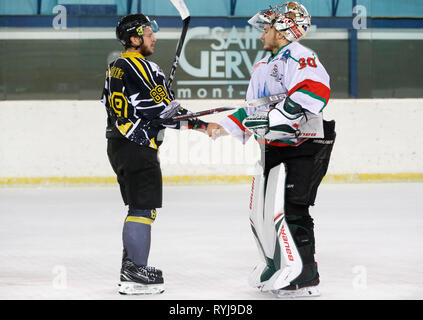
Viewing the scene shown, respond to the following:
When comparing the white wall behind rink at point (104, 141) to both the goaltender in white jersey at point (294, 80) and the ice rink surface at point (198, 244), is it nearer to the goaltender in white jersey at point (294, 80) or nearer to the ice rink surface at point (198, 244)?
the ice rink surface at point (198, 244)

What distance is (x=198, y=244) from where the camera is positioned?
593 centimetres

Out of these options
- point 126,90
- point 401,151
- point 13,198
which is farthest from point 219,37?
point 126,90

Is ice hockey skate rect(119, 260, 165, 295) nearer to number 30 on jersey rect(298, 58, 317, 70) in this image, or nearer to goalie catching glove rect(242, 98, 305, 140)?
goalie catching glove rect(242, 98, 305, 140)

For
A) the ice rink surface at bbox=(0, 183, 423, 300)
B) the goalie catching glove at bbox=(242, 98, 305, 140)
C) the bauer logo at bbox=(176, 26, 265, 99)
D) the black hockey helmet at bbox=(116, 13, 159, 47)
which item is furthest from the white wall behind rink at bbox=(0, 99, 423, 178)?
the goalie catching glove at bbox=(242, 98, 305, 140)

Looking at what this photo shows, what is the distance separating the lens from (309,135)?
A: 4094 mm

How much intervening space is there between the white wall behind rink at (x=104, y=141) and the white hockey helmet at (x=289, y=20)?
5.42m

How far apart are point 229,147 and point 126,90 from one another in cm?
523

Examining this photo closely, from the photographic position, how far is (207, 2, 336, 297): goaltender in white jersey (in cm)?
404

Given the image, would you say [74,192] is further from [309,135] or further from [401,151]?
[309,135]

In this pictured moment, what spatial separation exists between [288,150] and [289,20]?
0.57 metres

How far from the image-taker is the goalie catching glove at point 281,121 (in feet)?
13.2

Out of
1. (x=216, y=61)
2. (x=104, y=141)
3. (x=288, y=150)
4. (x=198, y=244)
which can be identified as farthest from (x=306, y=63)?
(x=216, y=61)

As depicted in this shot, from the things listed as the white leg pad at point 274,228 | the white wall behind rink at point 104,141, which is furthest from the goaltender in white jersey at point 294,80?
the white wall behind rink at point 104,141
